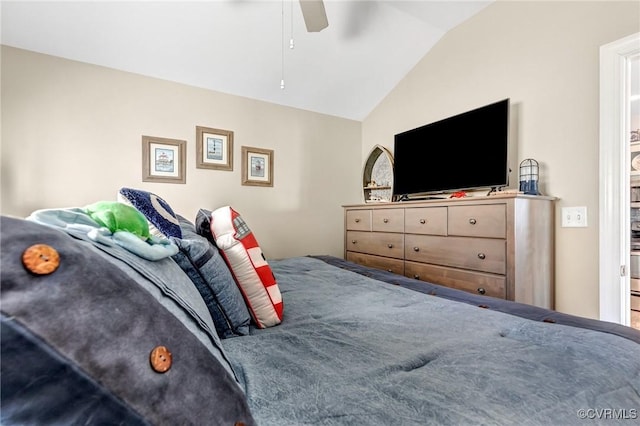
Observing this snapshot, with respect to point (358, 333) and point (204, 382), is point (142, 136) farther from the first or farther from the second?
point (204, 382)

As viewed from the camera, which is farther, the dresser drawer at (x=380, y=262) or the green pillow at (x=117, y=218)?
the dresser drawer at (x=380, y=262)

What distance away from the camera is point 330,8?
236cm

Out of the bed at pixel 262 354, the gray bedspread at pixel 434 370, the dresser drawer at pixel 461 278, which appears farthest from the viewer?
the dresser drawer at pixel 461 278

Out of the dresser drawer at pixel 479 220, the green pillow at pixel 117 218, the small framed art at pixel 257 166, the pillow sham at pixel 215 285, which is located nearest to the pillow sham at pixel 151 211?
the pillow sham at pixel 215 285

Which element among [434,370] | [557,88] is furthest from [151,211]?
[557,88]

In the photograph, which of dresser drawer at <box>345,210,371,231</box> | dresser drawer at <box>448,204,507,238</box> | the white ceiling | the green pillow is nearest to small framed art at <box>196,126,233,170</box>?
the white ceiling

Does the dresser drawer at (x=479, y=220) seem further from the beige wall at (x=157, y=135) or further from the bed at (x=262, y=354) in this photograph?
the beige wall at (x=157, y=135)

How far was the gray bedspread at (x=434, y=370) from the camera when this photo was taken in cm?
51

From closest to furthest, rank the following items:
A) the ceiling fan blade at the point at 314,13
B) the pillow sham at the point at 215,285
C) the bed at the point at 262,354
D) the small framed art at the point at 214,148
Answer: the bed at the point at 262,354
the pillow sham at the point at 215,285
the ceiling fan blade at the point at 314,13
the small framed art at the point at 214,148

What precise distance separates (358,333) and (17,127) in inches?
107

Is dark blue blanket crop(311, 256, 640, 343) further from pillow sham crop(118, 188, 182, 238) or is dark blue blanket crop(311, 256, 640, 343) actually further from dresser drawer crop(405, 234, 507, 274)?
pillow sham crop(118, 188, 182, 238)

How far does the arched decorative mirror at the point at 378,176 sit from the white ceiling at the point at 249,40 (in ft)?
2.31

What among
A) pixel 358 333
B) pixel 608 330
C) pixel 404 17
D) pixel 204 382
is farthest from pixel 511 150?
pixel 204 382

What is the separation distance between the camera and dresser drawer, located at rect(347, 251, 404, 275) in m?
2.47
